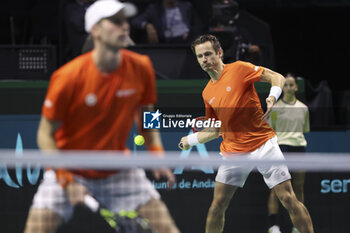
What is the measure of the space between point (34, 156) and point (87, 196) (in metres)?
0.50

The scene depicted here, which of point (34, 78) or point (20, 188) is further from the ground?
point (34, 78)

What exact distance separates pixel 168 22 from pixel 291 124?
1656mm

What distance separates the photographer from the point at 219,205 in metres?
5.35

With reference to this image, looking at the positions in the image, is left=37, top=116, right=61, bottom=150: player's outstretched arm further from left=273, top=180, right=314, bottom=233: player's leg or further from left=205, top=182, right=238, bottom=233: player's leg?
left=273, top=180, right=314, bottom=233: player's leg

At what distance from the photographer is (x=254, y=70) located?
5.44 m

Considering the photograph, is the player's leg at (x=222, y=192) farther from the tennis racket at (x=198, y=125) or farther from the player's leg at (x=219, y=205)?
the tennis racket at (x=198, y=125)

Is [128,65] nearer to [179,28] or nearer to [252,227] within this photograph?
[252,227]

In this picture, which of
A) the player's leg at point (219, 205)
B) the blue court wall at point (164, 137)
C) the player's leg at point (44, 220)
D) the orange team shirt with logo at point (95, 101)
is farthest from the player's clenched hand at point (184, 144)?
the player's leg at point (44, 220)

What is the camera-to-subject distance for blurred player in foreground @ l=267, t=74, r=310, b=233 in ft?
19.5

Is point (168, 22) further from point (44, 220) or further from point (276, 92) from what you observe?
point (44, 220)

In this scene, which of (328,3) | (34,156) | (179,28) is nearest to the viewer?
(34,156)

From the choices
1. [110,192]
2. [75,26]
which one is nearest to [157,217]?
[110,192]

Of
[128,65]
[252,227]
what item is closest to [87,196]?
[128,65]

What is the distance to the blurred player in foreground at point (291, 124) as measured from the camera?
593cm
